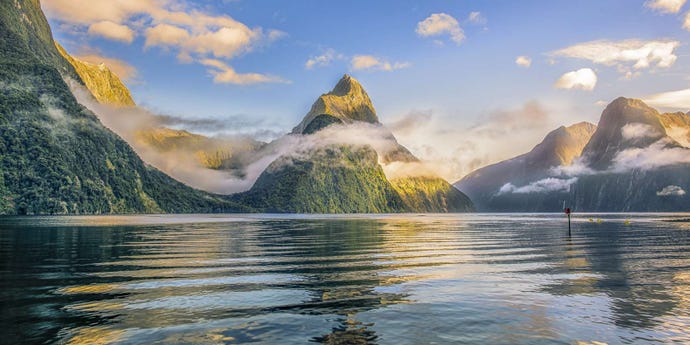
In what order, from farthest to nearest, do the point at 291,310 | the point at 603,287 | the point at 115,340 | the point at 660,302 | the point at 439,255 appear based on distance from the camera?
the point at 439,255 → the point at 603,287 → the point at 660,302 → the point at 291,310 → the point at 115,340

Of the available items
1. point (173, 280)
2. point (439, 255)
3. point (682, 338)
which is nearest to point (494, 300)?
point (682, 338)

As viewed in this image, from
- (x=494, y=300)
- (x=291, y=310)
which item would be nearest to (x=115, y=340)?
(x=291, y=310)

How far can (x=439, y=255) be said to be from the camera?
4272cm

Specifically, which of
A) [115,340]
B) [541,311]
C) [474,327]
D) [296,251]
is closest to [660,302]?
[541,311]

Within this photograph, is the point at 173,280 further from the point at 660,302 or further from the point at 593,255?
the point at 593,255

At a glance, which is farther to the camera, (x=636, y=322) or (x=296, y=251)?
(x=296, y=251)

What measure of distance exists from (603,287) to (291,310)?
1835 centimetres

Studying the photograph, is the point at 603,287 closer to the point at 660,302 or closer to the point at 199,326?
the point at 660,302

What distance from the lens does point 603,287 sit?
83.4 feet

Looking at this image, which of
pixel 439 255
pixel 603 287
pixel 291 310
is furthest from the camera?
pixel 439 255

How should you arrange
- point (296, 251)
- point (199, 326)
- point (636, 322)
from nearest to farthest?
point (199, 326) < point (636, 322) < point (296, 251)

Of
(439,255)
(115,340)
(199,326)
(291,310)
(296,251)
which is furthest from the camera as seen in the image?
(296,251)

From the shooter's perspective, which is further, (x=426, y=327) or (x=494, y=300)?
(x=494, y=300)

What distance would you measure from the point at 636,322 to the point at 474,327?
670 cm
